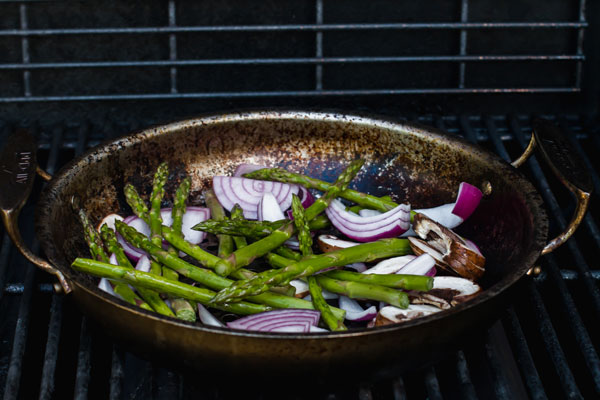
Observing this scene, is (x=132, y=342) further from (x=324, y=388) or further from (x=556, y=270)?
(x=556, y=270)

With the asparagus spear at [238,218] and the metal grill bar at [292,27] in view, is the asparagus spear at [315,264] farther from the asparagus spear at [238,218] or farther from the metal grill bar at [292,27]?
the metal grill bar at [292,27]

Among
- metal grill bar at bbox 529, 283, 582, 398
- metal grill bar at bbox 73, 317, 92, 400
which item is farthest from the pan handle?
metal grill bar at bbox 73, 317, 92, 400

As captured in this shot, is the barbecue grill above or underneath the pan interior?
above

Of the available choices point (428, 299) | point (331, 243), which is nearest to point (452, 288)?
point (428, 299)

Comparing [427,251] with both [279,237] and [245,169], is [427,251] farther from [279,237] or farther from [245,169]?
[245,169]

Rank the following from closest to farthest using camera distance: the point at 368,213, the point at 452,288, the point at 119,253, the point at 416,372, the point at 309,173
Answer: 1. the point at 416,372
2. the point at 452,288
3. the point at 119,253
4. the point at 368,213
5. the point at 309,173

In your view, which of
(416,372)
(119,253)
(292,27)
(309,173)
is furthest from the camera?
(292,27)

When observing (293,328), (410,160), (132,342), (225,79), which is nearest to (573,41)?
(410,160)

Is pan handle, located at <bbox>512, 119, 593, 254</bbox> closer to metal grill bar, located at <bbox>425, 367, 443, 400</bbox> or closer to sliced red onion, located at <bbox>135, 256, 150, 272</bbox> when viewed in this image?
metal grill bar, located at <bbox>425, 367, 443, 400</bbox>
